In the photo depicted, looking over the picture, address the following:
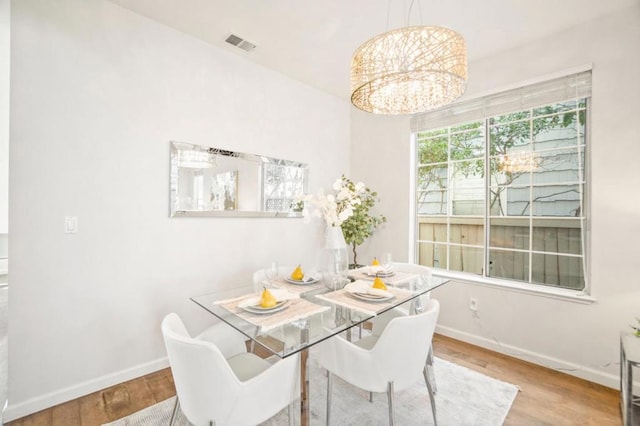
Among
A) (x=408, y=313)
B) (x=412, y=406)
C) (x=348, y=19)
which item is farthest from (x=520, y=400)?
(x=348, y=19)

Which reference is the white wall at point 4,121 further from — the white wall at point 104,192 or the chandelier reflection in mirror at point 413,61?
the chandelier reflection in mirror at point 413,61

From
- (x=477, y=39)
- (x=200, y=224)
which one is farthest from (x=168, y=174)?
(x=477, y=39)

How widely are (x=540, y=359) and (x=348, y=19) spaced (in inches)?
126

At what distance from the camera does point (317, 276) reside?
224 centimetres

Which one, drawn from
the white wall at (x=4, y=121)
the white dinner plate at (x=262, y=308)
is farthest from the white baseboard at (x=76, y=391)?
the white dinner plate at (x=262, y=308)

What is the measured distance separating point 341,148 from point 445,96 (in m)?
2.14

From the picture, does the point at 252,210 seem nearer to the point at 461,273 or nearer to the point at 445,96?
the point at 445,96

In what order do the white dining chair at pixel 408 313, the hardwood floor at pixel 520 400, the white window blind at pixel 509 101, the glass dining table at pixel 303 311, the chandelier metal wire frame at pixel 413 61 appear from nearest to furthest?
the glass dining table at pixel 303 311 < the chandelier metal wire frame at pixel 413 61 < the hardwood floor at pixel 520 400 < the white dining chair at pixel 408 313 < the white window blind at pixel 509 101

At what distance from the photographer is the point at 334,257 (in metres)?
2.08

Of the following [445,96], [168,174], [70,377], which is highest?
[445,96]

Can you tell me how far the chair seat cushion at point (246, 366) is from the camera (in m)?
1.53

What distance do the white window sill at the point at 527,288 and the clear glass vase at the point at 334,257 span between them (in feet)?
5.06

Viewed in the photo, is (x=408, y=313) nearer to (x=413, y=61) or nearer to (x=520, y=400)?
(x=520, y=400)

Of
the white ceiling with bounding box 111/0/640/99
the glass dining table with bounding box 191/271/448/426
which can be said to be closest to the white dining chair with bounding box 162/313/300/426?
the glass dining table with bounding box 191/271/448/426
